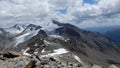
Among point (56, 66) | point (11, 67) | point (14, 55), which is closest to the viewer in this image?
point (11, 67)

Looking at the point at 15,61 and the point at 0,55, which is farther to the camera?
the point at 0,55

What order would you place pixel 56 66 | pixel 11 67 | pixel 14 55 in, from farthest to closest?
pixel 14 55 → pixel 56 66 → pixel 11 67

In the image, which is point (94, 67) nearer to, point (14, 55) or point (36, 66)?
point (36, 66)

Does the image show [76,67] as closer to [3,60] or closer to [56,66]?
[56,66]

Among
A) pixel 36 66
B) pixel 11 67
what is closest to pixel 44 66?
pixel 36 66

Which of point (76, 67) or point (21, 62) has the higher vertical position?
point (21, 62)

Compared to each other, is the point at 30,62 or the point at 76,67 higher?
the point at 30,62

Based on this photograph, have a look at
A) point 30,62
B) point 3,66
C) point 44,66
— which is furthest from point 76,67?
point 3,66

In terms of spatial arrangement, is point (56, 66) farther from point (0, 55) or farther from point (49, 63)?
point (0, 55)

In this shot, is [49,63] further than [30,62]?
Yes
